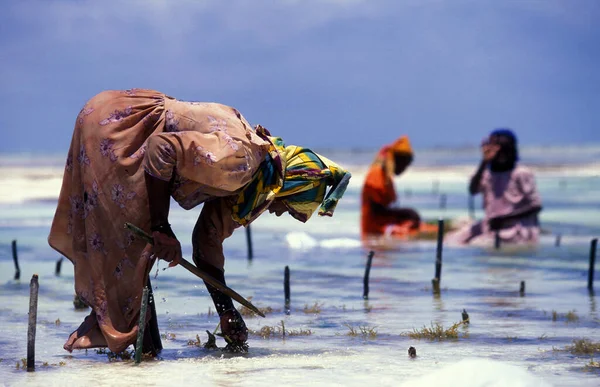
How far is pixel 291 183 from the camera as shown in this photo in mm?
6289

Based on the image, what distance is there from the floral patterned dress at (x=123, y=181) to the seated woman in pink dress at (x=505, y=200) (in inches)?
361

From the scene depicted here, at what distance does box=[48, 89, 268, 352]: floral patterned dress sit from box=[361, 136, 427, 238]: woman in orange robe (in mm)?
9782

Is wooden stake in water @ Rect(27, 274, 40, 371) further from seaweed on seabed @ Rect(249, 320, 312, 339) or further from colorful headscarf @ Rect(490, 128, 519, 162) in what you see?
colorful headscarf @ Rect(490, 128, 519, 162)

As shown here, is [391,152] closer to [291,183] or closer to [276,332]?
[276,332]

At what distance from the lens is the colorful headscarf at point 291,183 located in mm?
6234

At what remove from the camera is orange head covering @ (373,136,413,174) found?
16156 millimetres

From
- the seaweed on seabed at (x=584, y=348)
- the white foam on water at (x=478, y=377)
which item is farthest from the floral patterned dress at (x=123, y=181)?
→ the seaweed on seabed at (x=584, y=348)

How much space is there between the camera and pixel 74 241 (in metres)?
6.34

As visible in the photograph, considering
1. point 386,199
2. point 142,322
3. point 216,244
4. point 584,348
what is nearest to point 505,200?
point 386,199

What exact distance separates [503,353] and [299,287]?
153 inches

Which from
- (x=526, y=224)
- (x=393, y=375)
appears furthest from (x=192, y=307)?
(x=526, y=224)

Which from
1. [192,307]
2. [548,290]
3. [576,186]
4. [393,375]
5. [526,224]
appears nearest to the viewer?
[393,375]

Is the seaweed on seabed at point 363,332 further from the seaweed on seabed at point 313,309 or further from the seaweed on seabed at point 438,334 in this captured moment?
the seaweed on seabed at point 313,309

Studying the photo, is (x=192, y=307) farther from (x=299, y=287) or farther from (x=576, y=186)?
(x=576, y=186)
